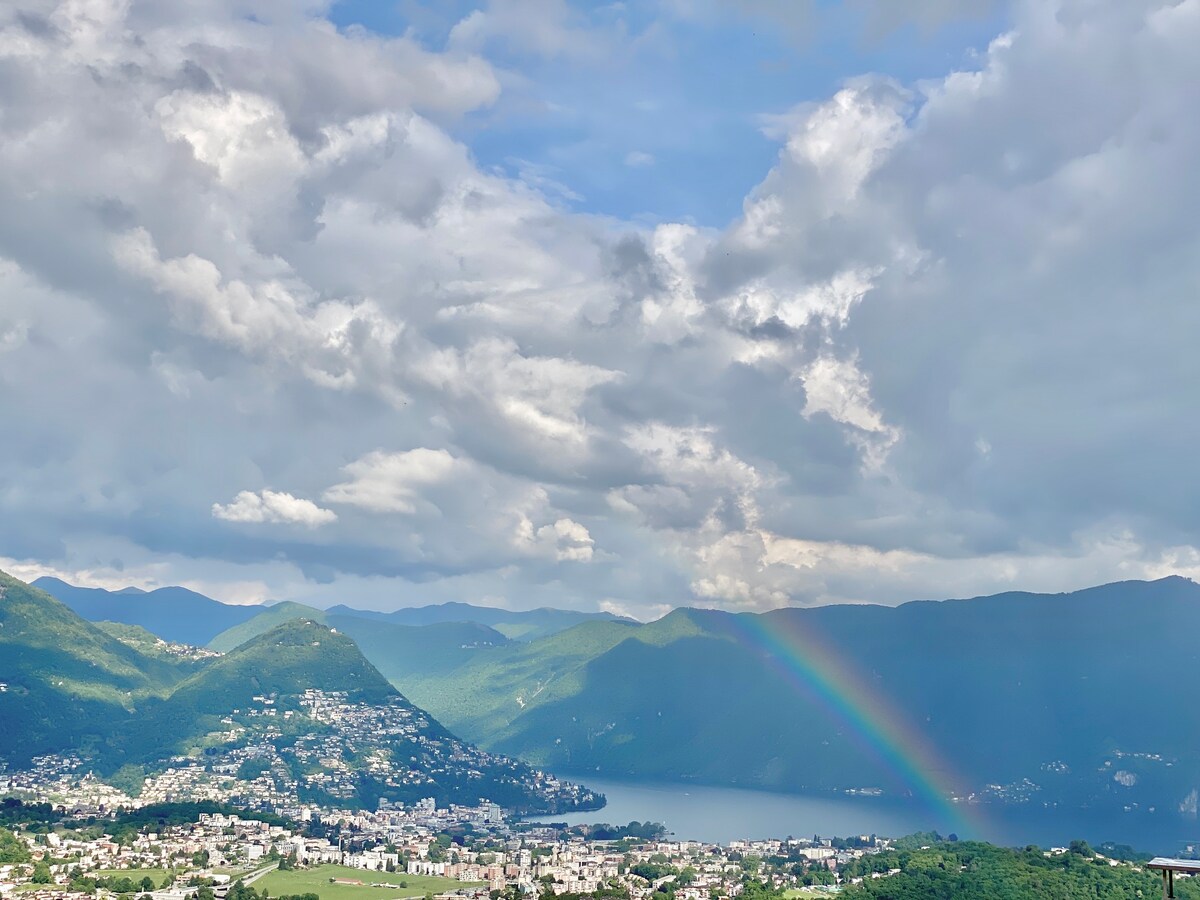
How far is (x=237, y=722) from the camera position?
11712 cm

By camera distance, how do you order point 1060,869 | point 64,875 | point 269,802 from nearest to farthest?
point 1060,869 → point 64,875 → point 269,802

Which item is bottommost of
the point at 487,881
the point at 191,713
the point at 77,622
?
the point at 487,881

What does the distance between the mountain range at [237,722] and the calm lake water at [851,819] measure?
10.6 metres

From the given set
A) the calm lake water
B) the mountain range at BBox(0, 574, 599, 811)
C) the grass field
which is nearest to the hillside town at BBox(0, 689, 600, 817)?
the mountain range at BBox(0, 574, 599, 811)

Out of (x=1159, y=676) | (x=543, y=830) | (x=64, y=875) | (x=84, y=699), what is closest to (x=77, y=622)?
(x=84, y=699)

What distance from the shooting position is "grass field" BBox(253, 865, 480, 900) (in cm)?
5962

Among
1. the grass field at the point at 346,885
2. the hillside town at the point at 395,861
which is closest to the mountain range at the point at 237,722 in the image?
the hillside town at the point at 395,861

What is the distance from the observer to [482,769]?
125500 mm

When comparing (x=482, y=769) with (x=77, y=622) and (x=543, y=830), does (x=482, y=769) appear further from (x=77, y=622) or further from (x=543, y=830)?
(x=77, y=622)

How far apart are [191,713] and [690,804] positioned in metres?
52.8

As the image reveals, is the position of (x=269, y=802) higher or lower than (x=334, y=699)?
lower

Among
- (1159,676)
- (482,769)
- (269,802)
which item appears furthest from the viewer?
(1159,676)

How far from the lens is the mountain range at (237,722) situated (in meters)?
105

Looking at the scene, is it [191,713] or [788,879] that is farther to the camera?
[191,713]
